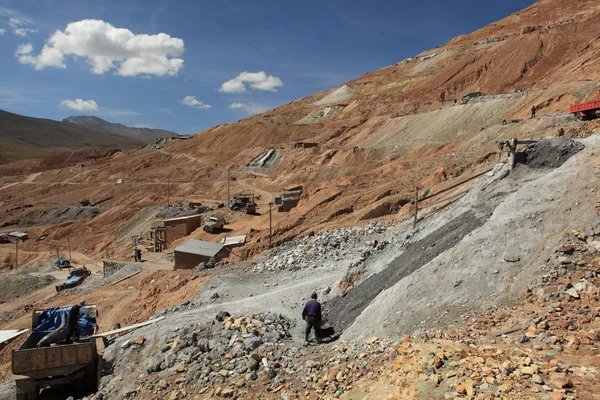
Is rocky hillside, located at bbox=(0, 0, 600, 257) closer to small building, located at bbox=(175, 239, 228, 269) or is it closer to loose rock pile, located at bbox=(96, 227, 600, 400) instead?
small building, located at bbox=(175, 239, 228, 269)

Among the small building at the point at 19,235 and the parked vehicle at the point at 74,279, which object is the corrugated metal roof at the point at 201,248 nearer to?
the parked vehicle at the point at 74,279

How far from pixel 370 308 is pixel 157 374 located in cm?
527

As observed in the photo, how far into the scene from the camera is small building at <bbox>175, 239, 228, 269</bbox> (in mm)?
22156

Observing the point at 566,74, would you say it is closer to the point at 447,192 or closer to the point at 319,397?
the point at 447,192

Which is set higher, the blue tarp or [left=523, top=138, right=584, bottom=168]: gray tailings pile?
[left=523, top=138, right=584, bottom=168]: gray tailings pile

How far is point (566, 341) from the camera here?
5.76 meters

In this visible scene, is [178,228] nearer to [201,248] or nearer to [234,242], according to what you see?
[234,242]

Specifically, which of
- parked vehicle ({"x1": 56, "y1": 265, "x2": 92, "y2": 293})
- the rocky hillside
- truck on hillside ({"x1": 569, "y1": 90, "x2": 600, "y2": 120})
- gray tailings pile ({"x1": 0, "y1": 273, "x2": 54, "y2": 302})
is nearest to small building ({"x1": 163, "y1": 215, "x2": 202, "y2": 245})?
the rocky hillside

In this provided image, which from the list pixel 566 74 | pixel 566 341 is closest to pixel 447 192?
pixel 566 341

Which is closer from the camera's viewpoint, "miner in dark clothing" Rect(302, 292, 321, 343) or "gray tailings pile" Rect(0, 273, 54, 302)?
"miner in dark clothing" Rect(302, 292, 321, 343)

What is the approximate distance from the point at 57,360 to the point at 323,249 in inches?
390

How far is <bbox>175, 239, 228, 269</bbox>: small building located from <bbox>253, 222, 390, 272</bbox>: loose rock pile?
4.07 metres

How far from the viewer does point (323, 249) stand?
17328 mm

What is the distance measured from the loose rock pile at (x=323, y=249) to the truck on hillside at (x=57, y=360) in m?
7.07
